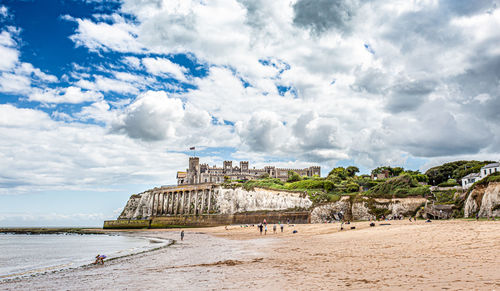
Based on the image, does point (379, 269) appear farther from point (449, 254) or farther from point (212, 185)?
point (212, 185)

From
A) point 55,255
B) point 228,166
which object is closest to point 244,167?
point 228,166

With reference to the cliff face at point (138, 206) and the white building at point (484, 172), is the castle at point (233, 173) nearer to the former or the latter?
the cliff face at point (138, 206)

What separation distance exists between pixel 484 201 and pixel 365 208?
16.8 meters

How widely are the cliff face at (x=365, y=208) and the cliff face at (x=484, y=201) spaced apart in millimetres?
9620

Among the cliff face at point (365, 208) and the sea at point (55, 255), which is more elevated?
the cliff face at point (365, 208)

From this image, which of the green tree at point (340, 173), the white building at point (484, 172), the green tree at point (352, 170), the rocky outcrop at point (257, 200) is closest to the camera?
the white building at point (484, 172)

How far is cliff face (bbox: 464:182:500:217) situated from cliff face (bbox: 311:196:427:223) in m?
9.62

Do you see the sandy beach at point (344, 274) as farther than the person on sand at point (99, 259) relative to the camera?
No

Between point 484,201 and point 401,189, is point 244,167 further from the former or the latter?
point 484,201

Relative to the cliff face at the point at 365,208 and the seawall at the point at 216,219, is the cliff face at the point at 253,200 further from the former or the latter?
the cliff face at the point at 365,208

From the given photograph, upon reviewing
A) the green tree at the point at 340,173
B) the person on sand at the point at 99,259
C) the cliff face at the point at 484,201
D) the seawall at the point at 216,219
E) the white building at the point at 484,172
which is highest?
the green tree at the point at 340,173

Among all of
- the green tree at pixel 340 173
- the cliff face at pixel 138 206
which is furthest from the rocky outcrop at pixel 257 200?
the green tree at pixel 340 173

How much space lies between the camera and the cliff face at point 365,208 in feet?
151

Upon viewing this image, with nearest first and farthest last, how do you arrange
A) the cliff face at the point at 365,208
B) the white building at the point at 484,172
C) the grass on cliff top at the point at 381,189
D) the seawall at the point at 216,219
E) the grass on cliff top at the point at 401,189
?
the cliff face at the point at 365,208, the grass on cliff top at the point at 401,189, the grass on cliff top at the point at 381,189, the seawall at the point at 216,219, the white building at the point at 484,172
